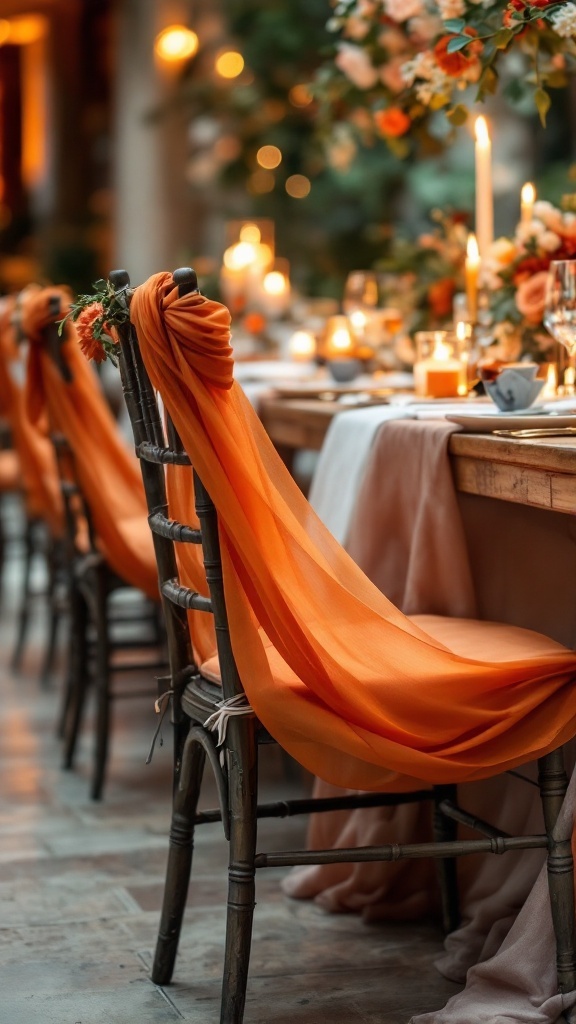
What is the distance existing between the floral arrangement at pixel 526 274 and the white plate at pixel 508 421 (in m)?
0.61

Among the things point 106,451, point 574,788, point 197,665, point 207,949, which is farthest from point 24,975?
point 106,451

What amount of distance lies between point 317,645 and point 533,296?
1168 mm

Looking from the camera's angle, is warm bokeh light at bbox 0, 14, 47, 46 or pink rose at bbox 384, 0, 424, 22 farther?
warm bokeh light at bbox 0, 14, 47, 46

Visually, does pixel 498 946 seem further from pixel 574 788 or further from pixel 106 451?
pixel 106 451

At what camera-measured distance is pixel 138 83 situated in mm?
7492

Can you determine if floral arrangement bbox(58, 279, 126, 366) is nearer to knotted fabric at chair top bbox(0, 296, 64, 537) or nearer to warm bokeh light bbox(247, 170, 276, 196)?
knotted fabric at chair top bbox(0, 296, 64, 537)

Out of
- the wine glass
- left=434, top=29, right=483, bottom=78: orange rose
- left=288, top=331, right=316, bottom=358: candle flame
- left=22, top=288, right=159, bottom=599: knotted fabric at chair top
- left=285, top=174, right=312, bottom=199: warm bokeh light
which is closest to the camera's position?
the wine glass

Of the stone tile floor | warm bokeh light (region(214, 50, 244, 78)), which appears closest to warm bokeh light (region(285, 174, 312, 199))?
warm bokeh light (region(214, 50, 244, 78))

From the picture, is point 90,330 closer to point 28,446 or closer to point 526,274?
point 526,274

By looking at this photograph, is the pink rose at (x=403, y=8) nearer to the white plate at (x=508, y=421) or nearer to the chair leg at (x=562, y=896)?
the white plate at (x=508, y=421)

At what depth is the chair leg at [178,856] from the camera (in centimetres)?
212

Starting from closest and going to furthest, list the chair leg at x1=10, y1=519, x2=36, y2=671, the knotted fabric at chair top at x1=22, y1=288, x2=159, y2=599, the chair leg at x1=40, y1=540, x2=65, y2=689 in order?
the knotted fabric at chair top at x1=22, y1=288, x2=159, y2=599 < the chair leg at x1=40, y1=540, x2=65, y2=689 < the chair leg at x1=10, y1=519, x2=36, y2=671

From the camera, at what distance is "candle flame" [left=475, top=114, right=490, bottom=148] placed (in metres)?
2.87

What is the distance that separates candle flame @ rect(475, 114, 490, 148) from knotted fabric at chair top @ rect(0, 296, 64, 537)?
1.44m
